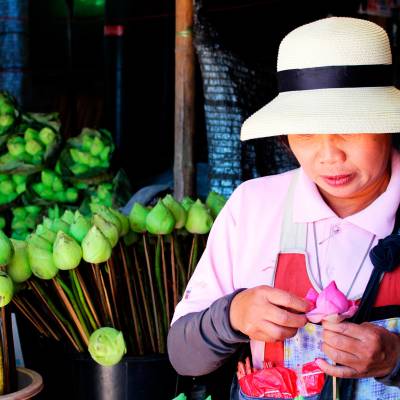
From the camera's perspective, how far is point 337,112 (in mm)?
1431

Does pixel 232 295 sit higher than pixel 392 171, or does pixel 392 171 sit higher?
pixel 392 171

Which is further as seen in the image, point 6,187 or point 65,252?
point 6,187

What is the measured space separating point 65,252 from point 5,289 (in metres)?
0.20

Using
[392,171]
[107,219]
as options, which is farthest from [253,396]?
[107,219]

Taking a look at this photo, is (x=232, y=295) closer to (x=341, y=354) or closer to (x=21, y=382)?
(x=341, y=354)

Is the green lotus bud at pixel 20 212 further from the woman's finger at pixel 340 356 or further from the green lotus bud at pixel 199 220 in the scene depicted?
the woman's finger at pixel 340 356

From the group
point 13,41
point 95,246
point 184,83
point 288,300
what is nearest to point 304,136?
point 288,300

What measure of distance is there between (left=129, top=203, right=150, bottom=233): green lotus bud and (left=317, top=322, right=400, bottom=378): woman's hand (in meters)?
1.08

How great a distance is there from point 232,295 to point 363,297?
0.26m

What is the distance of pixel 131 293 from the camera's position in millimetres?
2242

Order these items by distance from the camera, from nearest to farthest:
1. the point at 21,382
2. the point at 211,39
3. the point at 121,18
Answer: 1. the point at 21,382
2. the point at 211,39
3. the point at 121,18

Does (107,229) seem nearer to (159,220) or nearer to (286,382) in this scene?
(159,220)

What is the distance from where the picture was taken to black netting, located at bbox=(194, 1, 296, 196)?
2.85 m

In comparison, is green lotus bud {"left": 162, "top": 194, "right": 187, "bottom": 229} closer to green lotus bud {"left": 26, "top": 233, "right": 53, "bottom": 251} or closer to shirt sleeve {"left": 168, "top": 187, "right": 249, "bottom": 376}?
green lotus bud {"left": 26, "top": 233, "right": 53, "bottom": 251}
